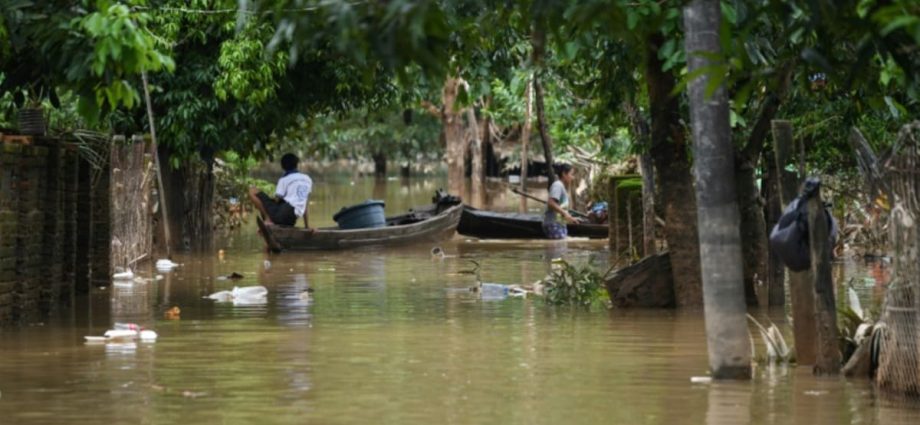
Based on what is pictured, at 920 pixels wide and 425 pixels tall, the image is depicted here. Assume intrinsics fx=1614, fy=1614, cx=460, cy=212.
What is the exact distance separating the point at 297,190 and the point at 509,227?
6.71m

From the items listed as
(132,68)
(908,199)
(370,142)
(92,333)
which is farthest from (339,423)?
(370,142)

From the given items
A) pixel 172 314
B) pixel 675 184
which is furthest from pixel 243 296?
pixel 675 184

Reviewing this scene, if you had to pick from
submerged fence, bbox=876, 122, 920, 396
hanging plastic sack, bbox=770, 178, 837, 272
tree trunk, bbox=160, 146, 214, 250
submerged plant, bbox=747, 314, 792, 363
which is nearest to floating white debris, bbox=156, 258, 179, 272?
tree trunk, bbox=160, 146, 214, 250

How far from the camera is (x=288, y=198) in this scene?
1013 inches

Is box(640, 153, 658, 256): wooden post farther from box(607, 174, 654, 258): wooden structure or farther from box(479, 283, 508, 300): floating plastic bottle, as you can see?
box(479, 283, 508, 300): floating plastic bottle

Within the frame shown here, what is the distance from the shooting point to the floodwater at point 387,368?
386 inches

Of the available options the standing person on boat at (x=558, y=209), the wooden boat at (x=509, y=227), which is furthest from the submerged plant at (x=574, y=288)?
the wooden boat at (x=509, y=227)

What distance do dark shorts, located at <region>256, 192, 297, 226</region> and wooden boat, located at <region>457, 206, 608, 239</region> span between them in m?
6.10

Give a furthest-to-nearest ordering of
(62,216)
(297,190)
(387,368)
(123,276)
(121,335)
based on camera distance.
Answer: (297,190)
(123,276)
(62,216)
(121,335)
(387,368)

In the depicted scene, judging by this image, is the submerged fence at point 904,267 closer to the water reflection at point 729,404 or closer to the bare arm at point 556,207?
the water reflection at point 729,404

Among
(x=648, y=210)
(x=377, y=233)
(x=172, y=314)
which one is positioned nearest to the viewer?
(x=172, y=314)

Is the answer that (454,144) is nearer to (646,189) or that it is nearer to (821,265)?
(646,189)

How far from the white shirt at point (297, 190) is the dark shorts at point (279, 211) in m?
0.10

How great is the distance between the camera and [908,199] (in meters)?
10.0
